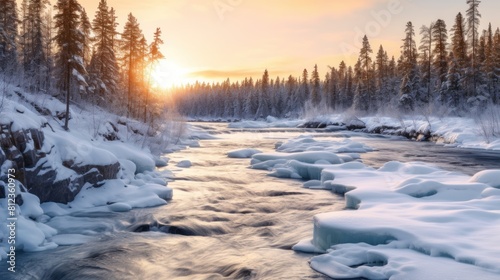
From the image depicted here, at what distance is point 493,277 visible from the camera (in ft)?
16.6

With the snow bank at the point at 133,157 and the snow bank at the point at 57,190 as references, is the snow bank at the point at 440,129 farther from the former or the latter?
the snow bank at the point at 57,190

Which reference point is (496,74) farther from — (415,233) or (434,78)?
(415,233)

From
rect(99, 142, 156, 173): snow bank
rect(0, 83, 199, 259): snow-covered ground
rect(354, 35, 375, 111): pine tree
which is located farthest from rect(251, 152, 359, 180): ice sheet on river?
rect(354, 35, 375, 111): pine tree

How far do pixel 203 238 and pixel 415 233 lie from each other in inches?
180

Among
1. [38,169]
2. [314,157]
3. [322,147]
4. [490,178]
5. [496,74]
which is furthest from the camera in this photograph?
[496,74]

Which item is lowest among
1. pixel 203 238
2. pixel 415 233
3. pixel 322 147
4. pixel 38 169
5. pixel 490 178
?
pixel 203 238

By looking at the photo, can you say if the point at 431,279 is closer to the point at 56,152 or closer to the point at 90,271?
the point at 90,271

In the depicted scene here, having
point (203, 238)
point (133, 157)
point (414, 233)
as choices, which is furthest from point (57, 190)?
point (414, 233)

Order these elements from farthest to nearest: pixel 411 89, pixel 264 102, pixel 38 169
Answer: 1. pixel 264 102
2. pixel 411 89
3. pixel 38 169

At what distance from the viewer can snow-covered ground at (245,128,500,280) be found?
5.63 m

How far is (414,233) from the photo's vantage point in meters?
6.64

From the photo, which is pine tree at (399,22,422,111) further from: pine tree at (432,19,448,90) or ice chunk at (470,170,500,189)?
ice chunk at (470,170,500,189)

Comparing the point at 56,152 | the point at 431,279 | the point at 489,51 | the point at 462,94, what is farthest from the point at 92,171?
the point at 489,51

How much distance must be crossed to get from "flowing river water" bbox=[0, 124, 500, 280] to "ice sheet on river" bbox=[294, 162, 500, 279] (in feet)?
2.30
